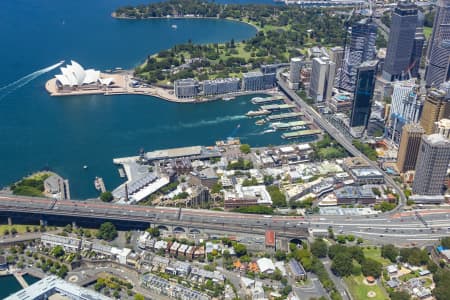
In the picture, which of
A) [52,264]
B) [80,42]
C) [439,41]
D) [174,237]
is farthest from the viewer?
[80,42]

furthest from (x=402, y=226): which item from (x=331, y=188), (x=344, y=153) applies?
(x=344, y=153)

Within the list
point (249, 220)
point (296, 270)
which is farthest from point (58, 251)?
point (296, 270)

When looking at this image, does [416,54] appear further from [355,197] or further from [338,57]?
[355,197]

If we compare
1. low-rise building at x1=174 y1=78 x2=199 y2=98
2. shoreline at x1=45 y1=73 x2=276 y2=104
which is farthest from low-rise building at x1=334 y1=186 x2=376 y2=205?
low-rise building at x1=174 y1=78 x2=199 y2=98

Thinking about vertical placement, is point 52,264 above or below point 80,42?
below

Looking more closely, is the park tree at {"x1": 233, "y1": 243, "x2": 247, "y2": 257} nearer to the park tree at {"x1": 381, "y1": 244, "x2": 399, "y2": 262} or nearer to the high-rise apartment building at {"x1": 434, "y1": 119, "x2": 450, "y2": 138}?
the park tree at {"x1": 381, "y1": 244, "x2": 399, "y2": 262}

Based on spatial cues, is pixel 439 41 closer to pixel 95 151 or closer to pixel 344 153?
pixel 344 153
